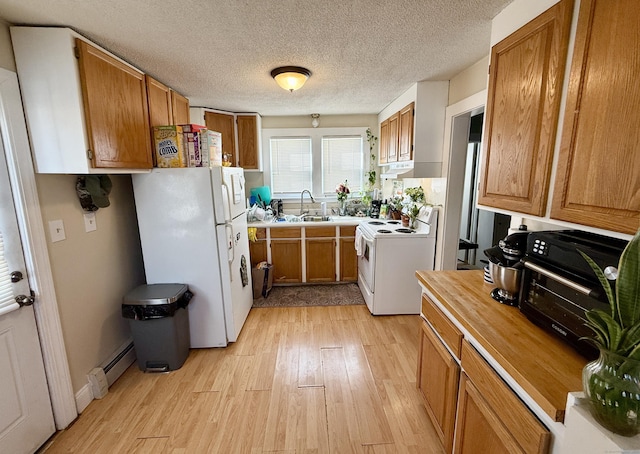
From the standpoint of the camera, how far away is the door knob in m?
1.51

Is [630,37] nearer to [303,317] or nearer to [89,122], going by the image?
[89,122]

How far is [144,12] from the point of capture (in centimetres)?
141

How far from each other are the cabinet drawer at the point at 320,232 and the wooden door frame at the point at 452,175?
135cm

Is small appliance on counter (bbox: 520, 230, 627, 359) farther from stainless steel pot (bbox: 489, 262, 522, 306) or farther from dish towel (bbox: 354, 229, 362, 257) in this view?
dish towel (bbox: 354, 229, 362, 257)

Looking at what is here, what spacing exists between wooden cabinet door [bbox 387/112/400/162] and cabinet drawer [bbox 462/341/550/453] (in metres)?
2.50

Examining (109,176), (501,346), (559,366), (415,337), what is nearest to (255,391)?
(415,337)

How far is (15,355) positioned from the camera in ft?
4.96

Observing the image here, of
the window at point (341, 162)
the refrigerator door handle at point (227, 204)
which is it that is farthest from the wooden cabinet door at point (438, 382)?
the window at point (341, 162)

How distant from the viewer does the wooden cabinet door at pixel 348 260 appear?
372 cm

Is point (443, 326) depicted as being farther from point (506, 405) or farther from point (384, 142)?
point (384, 142)

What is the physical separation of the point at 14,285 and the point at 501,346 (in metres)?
2.35

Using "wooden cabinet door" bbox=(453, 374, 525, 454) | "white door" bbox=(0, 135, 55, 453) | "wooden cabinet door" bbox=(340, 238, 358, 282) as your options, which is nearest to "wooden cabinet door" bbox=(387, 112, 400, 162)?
"wooden cabinet door" bbox=(340, 238, 358, 282)

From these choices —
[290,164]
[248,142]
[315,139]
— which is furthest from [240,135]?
[315,139]

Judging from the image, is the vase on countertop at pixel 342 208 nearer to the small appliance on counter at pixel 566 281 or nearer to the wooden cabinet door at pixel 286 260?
the wooden cabinet door at pixel 286 260
